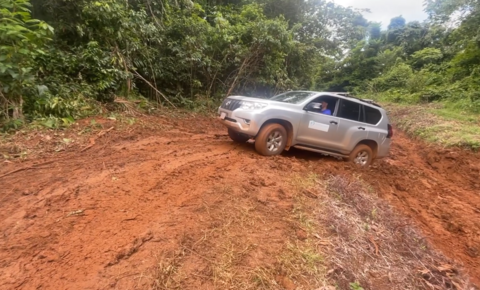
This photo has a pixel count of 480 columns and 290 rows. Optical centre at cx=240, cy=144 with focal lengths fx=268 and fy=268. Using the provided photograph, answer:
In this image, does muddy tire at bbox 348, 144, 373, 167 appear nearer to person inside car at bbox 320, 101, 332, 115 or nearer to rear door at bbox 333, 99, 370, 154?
rear door at bbox 333, 99, 370, 154

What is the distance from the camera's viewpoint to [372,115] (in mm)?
6414

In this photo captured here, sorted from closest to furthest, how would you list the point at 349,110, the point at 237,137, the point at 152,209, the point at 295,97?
the point at 152,209, the point at 295,97, the point at 349,110, the point at 237,137

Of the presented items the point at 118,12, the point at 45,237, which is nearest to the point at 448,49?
the point at 118,12

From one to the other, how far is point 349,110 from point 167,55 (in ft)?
22.5

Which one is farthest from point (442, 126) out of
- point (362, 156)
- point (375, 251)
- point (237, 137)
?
point (375, 251)

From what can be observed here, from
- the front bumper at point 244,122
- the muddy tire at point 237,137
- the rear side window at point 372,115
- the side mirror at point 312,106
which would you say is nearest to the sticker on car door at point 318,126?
the side mirror at point 312,106

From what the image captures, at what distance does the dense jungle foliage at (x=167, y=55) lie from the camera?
5.01 m

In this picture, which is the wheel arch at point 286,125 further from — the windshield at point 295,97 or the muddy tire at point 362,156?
the muddy tire at point 362,156

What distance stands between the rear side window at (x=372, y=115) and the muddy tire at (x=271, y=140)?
93.2 inches

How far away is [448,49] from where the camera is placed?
811 inches

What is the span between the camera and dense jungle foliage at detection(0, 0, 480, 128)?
501 centimetres

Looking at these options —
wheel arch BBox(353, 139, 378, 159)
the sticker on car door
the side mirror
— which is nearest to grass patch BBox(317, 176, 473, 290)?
the sticker on car door

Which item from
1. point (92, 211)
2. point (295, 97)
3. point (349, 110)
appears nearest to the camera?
point (92, 211)

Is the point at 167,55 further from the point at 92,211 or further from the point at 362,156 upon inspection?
the point at 92,211
